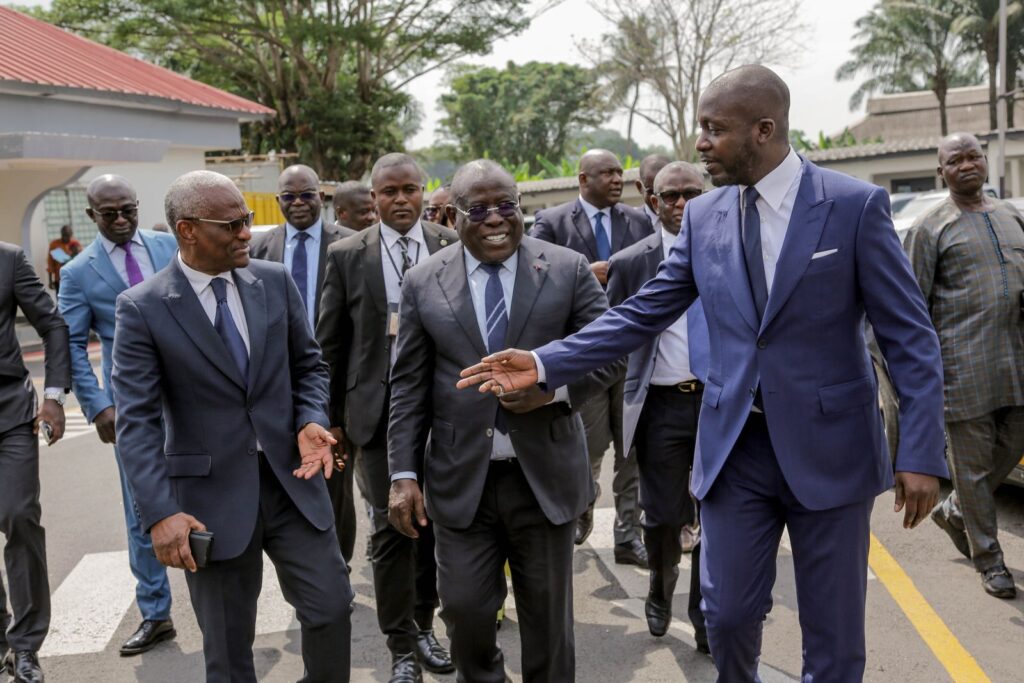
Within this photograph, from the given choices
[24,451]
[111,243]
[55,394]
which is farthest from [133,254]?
[24,451]

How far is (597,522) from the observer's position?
7.36 metres

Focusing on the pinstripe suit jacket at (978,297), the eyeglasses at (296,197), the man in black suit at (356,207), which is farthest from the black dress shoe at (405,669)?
the man in black suit at (356,207)

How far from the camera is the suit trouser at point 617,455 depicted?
650 cm

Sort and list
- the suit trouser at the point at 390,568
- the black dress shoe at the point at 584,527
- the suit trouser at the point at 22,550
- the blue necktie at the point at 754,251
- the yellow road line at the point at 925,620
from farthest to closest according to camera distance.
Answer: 1. the black dress shoe at the point at 584,527
2. the suit trouser at the point at 22,550
3. the suit trouser at the point at 390,568
4. the yellow road line at the point at 925,620
5. the blue necktie at the point at 754,251

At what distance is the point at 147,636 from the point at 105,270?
1.82 m

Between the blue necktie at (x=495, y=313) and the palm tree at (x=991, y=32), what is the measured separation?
4666cm

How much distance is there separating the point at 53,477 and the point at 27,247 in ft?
46.2

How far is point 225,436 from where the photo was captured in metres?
3.86

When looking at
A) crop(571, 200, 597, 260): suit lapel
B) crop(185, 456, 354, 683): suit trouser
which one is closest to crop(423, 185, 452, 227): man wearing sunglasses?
crop(571, 200, 597, 260): suit lapel

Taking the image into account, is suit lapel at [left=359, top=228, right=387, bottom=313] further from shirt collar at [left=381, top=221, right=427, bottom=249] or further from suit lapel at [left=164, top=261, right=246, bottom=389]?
suit lapel at [left=164, top=261, right=246, bottom=389]

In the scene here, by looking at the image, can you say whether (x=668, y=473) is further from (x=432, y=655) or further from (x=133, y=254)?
(x=133, y=254)

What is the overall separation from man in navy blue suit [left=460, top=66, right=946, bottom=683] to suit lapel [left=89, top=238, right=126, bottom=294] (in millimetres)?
2690

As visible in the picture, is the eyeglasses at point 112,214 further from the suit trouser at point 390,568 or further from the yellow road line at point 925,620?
the yellow road line at point 925,620

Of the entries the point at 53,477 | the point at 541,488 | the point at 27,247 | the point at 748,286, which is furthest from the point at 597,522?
the point at 27,247
